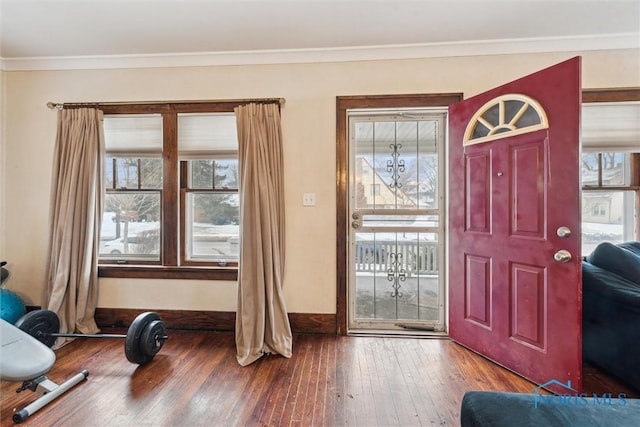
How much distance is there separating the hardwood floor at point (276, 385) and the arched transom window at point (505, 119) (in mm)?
1718

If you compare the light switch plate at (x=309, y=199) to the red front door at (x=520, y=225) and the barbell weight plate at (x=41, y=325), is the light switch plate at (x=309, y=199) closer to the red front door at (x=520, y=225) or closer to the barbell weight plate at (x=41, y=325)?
the red front door at (x=520, y=225)

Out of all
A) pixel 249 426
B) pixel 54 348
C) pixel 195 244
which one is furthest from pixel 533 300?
pixel 54 348

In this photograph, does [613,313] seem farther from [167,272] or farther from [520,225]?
[167,272]

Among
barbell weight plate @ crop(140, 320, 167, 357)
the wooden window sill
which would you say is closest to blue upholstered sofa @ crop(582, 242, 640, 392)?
the wooden window sill

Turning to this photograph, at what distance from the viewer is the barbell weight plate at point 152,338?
1979mm

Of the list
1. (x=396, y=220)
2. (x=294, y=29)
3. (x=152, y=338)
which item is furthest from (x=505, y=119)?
(x=152, y=338)

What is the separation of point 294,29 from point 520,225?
2239mm

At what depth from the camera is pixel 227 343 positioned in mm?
2385

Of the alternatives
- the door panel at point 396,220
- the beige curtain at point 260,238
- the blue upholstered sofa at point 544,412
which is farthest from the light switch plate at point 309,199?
the blue upholstered sofa at point 544,412

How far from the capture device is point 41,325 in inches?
82.7

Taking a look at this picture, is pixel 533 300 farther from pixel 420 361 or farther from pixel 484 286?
pixel 420 361

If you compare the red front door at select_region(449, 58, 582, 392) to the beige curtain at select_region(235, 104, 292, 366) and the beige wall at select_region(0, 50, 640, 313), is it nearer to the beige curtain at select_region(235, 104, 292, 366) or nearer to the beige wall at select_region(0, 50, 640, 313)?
the beige wall at select_region(0, 50, 640, 313)

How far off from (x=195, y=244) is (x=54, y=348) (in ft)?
4.34

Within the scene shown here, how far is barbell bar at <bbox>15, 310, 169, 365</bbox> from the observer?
1.95 m
